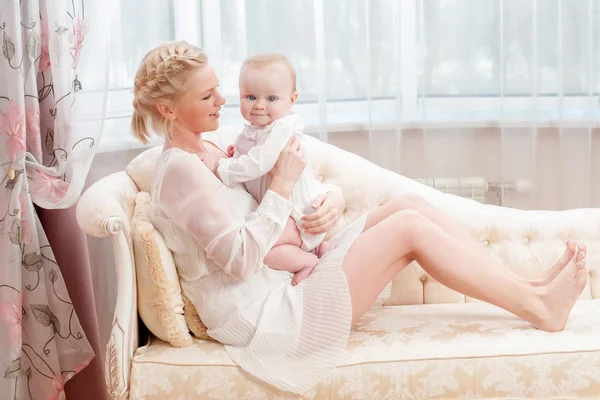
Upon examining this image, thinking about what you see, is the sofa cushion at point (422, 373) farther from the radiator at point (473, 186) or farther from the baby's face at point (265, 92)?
the radiator at point (473, 186)

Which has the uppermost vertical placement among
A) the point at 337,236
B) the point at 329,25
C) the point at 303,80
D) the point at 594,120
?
the point at 329,25

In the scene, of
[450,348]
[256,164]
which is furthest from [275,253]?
[450,348]

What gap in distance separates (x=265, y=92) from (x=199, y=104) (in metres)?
0.19

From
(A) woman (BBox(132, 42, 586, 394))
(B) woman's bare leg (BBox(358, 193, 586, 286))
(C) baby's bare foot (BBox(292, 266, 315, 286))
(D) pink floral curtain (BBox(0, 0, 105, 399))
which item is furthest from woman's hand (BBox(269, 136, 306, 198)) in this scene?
(D) pink floral curtain (BBox(0, 0, 105, 399))

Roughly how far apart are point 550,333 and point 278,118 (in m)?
0.92

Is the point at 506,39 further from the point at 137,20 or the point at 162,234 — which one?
the point at 162,234

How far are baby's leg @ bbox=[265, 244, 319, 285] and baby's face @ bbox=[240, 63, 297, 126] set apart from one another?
349 millimetres

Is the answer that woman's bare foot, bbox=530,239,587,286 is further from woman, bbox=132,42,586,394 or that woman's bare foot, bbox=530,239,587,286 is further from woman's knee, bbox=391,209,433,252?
woman's knee, bbox=391,209,433,252

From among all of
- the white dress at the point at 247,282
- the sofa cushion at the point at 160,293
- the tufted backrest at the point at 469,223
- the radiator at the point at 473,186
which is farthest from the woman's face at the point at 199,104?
the radiator at the point at 473,186

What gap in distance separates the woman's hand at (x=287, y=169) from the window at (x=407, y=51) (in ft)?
2.74

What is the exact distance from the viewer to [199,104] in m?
2.02

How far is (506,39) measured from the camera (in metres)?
2.89

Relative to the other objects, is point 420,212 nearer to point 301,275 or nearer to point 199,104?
point 301,275

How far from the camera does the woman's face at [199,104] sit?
201 centimetres
